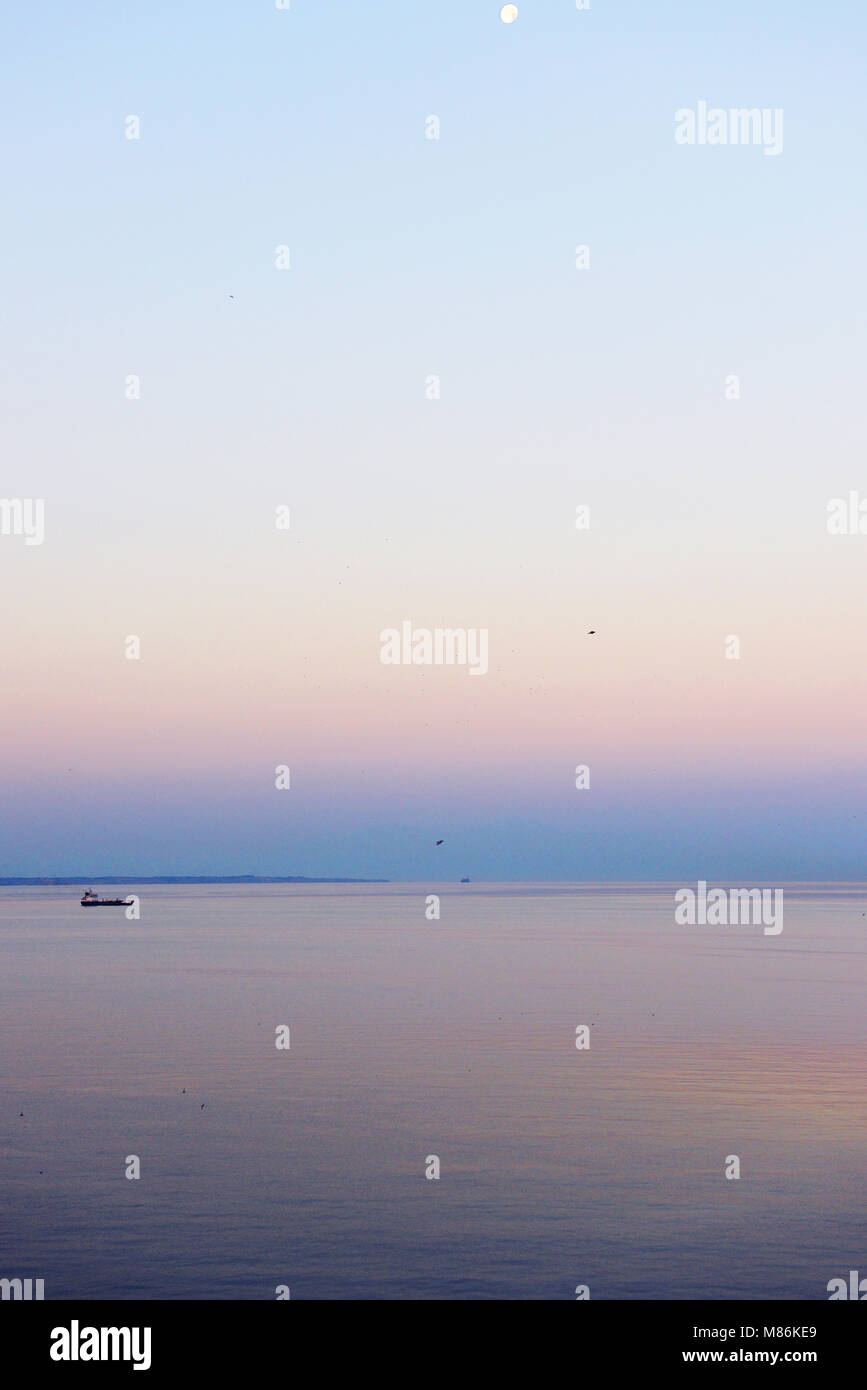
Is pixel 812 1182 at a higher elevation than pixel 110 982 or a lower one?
lower

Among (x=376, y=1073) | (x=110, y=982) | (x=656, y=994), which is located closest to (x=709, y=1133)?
(x=376, y=1073)

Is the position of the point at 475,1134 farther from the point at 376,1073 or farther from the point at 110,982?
the point at 110,982

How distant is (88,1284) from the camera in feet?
99.0

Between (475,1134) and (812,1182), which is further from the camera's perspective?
(475,1134)

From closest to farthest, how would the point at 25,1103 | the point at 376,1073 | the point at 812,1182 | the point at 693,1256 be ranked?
the point at 693,1256 → the point at 812,1182 → the point at 25,1103 → the point at 376,1073

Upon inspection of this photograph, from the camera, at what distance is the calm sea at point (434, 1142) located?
105 ft

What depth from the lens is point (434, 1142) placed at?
45.2m

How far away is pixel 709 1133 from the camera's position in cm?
4616

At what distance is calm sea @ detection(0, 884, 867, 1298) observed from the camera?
105 ft
